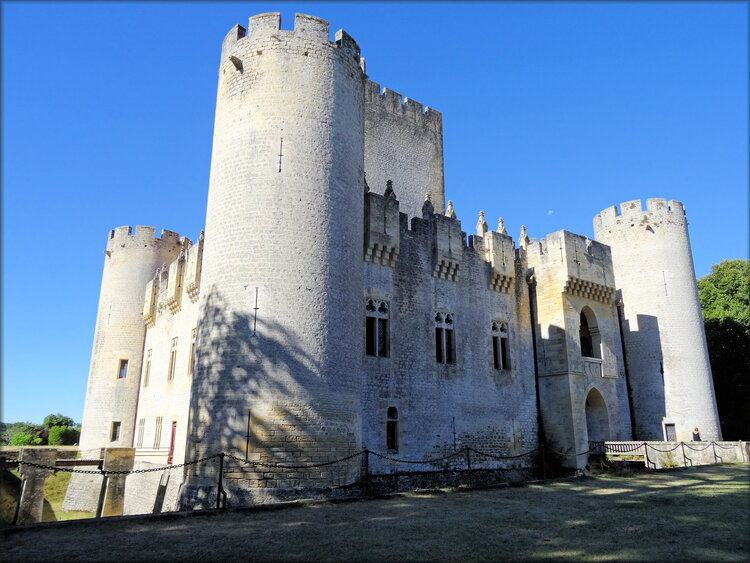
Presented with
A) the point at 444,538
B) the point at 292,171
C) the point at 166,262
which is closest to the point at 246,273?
the point at 292,171

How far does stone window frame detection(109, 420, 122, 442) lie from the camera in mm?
26984

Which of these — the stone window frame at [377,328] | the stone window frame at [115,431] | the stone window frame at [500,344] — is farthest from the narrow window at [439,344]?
the stone window frame at [115,431]

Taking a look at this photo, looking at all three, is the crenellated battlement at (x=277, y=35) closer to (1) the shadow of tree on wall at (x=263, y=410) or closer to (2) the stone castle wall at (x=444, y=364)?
(2) the stone castle wall at (x=444, y=364)

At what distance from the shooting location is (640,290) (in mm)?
27891

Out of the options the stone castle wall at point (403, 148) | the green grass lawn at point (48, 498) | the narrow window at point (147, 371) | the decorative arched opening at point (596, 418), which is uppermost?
the stone castle wall at point (403, 148)

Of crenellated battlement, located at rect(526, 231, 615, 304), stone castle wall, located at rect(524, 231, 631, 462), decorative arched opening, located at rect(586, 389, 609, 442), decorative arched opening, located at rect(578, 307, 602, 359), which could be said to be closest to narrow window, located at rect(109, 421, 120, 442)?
stone castle wall, located at rect(524, 231, 631, 462)

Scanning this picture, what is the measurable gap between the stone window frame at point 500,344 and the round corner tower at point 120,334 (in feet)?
58.1

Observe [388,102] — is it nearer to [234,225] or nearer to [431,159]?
[431,159]

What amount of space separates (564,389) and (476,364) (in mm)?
3910

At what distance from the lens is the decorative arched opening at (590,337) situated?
24297 millimetres

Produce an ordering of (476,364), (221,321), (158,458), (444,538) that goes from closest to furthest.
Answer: (444,538), (221,321), (476,364), (158,458)

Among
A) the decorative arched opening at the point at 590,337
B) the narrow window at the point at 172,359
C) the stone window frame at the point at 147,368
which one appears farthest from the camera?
the stone window frame at the point at 147,368

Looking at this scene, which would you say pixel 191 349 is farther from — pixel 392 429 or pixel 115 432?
pixel 392 429

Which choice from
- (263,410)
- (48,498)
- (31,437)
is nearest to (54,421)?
(31,437)
